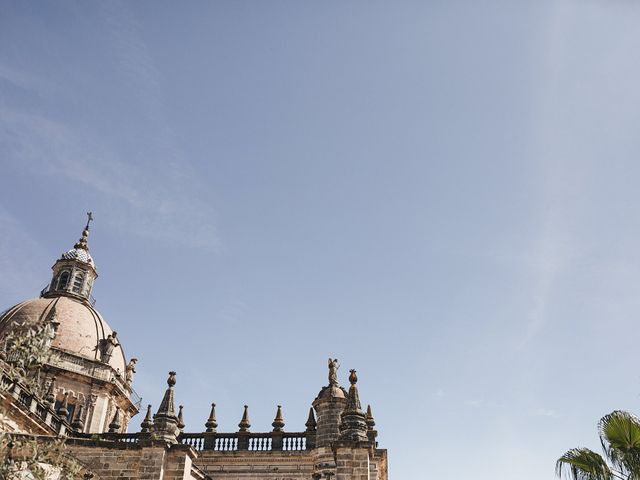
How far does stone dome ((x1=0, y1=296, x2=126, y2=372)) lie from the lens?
3741 centimetres

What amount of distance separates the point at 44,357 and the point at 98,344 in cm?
2684

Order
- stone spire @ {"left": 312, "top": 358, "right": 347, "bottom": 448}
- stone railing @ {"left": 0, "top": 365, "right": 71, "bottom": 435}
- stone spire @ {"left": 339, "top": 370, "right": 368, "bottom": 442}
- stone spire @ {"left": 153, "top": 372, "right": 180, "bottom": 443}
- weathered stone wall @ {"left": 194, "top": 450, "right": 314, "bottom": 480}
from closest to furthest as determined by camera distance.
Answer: stone spire @ {"left": 339, "top": 370, "right": 368, "bottom": 442} → stone spire @ {"left": 153, "top": 372, "right": 180, "bottom": 443} → stone railing @ {"left": 0, "top": 365, "right": 71, "bottom": 435} → stone spire @ {"left": 312, "top": 358, "right": 347, "bottom": 448} → weathered stone wall @ {"left": 194, "top": 450, "right": 314, "bottom": 480}

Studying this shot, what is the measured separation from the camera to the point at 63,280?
45.2m

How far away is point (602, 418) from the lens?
13.2 metres

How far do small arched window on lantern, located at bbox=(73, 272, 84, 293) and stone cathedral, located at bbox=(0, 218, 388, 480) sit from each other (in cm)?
209

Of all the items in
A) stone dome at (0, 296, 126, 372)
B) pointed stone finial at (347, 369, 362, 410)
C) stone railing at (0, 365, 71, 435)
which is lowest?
pointed stone finial at (347, 369, 362, 410)

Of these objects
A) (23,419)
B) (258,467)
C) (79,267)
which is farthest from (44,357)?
(79,267)

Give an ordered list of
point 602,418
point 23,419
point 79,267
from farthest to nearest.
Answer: point 79,267
point 23,419
point 602,418

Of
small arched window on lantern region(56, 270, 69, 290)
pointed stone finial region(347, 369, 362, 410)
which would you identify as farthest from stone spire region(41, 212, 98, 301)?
pointed stone finial region(347, 369, 362, 410)

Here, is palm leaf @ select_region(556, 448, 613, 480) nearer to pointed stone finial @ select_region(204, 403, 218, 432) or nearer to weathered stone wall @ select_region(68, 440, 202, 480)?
weathered stone wall @ select_region(68, 440, 202, 480)

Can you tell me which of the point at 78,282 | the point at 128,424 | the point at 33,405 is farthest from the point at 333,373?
the point at 78,282

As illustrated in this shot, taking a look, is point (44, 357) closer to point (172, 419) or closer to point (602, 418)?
point (172, 419)

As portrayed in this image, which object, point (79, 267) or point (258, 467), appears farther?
point (79, 267)

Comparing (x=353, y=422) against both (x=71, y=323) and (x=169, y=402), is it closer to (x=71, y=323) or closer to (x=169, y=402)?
(x=169, y=402)
